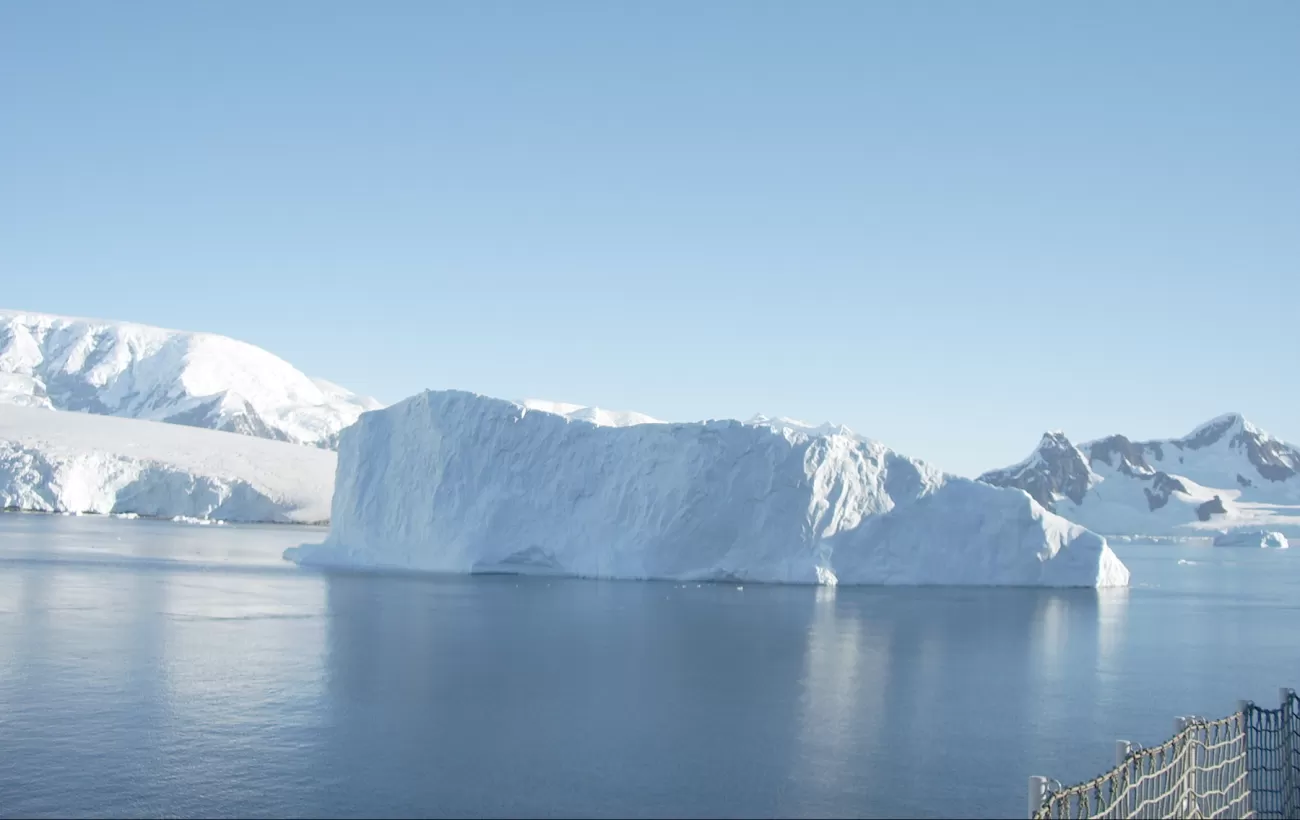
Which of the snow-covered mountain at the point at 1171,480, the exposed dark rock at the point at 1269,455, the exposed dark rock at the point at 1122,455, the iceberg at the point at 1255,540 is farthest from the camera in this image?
the exposed dark rock at the point at 1269,455

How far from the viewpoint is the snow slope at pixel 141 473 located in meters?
84.2

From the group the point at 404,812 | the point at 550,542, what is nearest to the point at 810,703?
the point at 404,812

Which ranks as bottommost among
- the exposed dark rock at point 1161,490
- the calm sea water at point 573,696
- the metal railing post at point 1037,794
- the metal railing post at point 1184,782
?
the calm sea water at point 573,696

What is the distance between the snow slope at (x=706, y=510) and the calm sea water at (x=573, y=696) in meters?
4.62

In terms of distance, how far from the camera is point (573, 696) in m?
17.4

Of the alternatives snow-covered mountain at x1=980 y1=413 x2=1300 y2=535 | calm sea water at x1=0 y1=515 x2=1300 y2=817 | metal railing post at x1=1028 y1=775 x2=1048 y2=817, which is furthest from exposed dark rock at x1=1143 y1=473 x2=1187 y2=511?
metal railing post at x1=1028 y1=775 x2=1048 y2=817

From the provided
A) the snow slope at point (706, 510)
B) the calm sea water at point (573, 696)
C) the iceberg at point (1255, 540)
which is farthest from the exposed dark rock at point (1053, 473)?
the calm sea water at point (573, 696)

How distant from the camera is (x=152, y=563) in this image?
41.3 m

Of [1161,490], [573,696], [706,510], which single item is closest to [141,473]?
[706,510]

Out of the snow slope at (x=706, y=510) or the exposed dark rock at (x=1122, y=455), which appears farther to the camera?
the exposed dark rock at (x=1122, y=455)

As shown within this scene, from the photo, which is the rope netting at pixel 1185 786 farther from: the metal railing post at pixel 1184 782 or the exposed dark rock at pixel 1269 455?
the exposed dark rock at pixel 1269 455

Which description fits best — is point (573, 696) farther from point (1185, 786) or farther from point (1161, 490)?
point (1161, 490)

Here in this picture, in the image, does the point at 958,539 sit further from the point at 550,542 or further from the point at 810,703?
the point at 810,703

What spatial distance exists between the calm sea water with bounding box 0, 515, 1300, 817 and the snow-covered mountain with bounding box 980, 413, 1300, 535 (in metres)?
111
